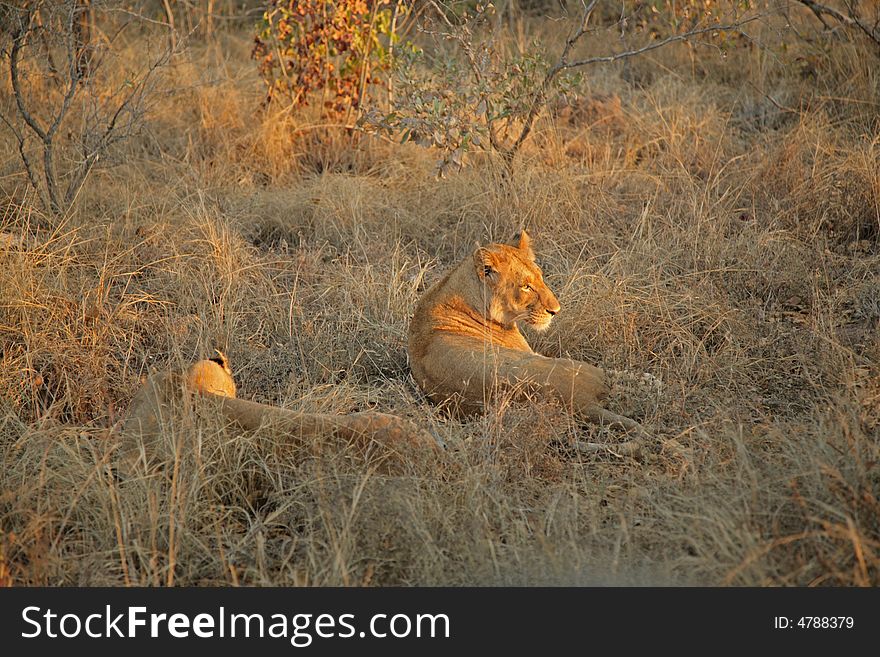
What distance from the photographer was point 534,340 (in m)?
5.74

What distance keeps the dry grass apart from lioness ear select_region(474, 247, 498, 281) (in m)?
0.60

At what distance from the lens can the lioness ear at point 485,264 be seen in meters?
5.22

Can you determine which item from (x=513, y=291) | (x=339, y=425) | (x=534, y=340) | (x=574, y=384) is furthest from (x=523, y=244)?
(x=339, y=425)

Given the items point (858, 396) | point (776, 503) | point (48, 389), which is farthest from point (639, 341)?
point (48, 389)

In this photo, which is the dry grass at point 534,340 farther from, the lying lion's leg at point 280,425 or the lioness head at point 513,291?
the lioness head at point 513,291

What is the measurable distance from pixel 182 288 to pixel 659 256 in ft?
9.18

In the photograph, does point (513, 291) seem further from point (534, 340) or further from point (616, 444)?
point (616, 444)

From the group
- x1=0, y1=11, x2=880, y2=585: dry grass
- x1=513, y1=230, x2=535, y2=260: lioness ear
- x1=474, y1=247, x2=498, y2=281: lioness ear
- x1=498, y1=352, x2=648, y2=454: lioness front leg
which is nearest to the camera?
x1=0, y1=11, x2=880, y2=585: dry grass

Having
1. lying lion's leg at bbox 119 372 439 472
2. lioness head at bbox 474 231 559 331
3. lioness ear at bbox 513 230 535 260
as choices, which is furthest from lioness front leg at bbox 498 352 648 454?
lioness ear at bbox 513 230 535 260

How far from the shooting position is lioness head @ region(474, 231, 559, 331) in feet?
17.3

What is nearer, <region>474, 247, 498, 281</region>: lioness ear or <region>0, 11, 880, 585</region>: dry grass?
<region>0, 11, 880, 585</region>: dry grass

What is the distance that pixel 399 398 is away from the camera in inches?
197

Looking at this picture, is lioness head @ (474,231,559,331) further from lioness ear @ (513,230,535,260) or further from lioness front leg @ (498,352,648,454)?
lioness front leg @ (498,352,648,454)
